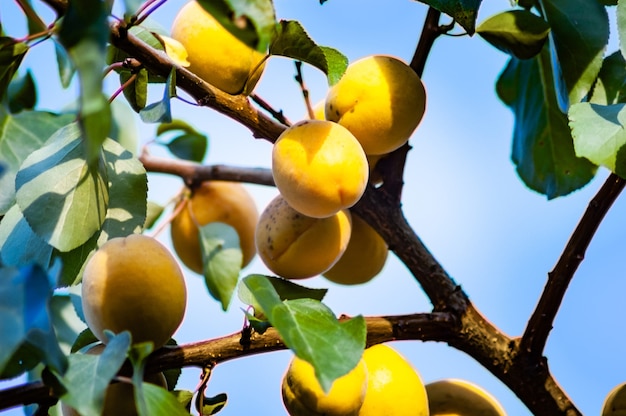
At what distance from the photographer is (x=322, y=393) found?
76 centimetres

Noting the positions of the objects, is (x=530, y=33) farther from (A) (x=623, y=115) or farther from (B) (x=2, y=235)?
(B) (x=2, y=235)

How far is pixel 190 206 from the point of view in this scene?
4.39ft

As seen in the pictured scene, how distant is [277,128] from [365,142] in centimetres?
10

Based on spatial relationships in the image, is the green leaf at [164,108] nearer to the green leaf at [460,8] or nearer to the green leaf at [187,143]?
the green leaf at [460,8]

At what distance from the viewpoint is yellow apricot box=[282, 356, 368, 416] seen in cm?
76

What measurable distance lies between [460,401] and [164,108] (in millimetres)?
505

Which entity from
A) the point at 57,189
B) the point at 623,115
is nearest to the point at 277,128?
the point at 57,189

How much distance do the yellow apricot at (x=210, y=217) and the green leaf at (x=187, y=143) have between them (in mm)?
92

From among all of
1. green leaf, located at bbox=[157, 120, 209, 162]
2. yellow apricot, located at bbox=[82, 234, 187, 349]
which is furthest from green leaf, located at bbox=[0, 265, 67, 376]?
green leaf, located at bbox=[157, 120, 209, 162]

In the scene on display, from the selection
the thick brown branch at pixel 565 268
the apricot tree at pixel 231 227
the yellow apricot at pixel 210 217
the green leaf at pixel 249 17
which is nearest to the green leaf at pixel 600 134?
the apricot tree at pixel 231 227

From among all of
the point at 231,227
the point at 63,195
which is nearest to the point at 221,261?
the point at 231,227

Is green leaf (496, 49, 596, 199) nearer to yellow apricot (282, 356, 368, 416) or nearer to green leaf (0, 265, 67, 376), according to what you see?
yellow apricot (282, 356, 368, 416)

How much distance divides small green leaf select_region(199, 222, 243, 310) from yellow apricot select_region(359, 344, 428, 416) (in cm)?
21

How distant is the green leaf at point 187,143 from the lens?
1407 mm
